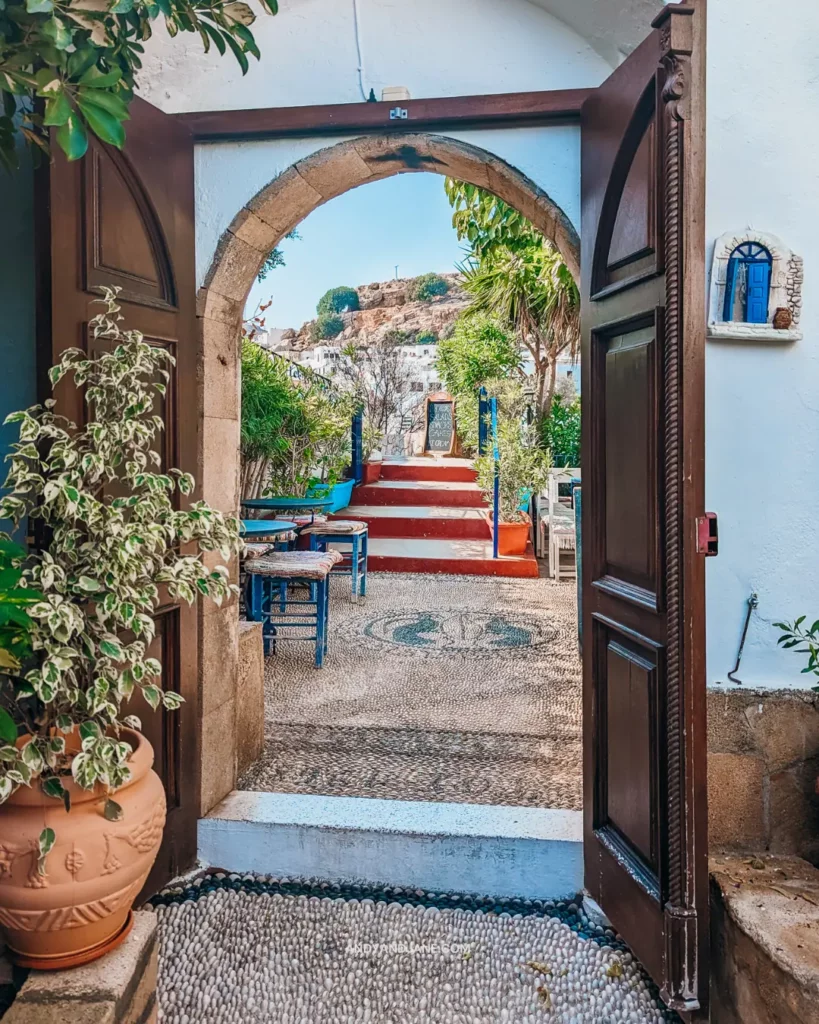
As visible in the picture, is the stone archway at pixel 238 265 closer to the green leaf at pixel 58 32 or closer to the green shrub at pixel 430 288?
the green leaf at pixel 58 32

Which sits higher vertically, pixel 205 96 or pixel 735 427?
pixel 205 96

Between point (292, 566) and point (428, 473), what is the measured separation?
9.03 meters

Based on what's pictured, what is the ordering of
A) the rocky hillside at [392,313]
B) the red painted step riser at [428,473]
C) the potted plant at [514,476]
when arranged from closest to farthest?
the potted plant at [514,476], the red painted step riser at [428,473], the rocky hillside at [392,313]

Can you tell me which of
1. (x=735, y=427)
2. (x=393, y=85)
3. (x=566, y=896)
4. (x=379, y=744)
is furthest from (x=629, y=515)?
(x=379, y=744)

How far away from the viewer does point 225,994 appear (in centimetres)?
179

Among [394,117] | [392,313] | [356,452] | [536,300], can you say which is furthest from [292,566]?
[392,313]

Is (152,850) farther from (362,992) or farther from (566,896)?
(566,896)

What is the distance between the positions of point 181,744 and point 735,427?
6.20 ft

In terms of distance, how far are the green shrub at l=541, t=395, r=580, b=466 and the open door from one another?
22.2 ft

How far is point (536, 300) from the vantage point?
29.4 ft

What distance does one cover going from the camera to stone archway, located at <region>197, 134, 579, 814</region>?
2273 millimetres

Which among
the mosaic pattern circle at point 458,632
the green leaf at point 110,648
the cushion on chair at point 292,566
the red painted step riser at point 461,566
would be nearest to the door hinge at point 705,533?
the green leaf at point 110,648

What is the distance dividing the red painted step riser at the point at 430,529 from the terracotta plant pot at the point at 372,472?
264cm

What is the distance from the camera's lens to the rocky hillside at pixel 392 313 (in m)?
32.6
